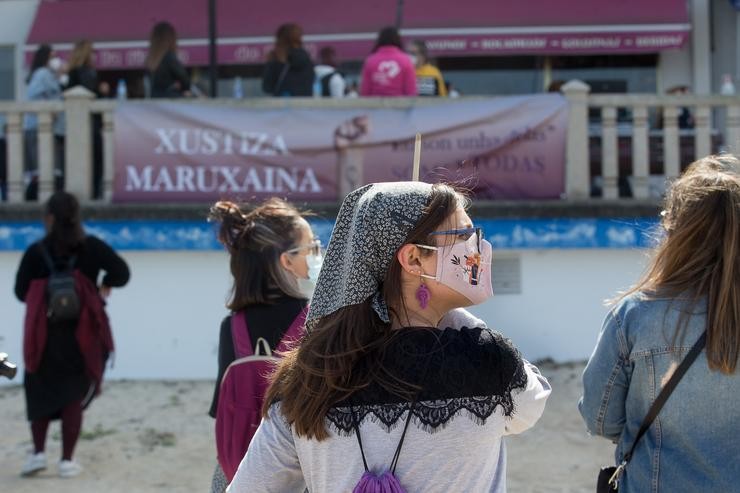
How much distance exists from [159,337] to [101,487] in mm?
2469

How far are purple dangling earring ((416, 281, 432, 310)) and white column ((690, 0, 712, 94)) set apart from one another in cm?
1117

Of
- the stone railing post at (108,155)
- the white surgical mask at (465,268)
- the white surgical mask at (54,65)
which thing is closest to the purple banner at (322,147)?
the stone railing post at (108,155)

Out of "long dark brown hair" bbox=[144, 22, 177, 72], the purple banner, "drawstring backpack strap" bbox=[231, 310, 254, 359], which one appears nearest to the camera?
"drawstring backpack strap" bbox=[231, 310, 254, 359]

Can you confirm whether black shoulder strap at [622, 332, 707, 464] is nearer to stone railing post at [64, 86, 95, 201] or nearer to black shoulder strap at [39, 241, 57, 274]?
black shoulder strap at [39, 241, 57, 274]

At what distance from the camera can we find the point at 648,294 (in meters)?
2.78

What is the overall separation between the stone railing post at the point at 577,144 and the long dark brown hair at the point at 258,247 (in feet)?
17.4

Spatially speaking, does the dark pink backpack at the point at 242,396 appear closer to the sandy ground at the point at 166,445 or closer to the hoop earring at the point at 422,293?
the hoop earring at the point at 422,293

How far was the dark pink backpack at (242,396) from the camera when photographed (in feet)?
10.2

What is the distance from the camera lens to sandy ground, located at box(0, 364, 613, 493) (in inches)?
241

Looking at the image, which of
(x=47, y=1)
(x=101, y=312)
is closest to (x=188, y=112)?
(x=101, y=312)

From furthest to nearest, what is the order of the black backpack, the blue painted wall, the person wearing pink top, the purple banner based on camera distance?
the person wearing pink top
the purple banner
the blue painted wall
the black backpack

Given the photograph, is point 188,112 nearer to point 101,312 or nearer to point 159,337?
point 159,337

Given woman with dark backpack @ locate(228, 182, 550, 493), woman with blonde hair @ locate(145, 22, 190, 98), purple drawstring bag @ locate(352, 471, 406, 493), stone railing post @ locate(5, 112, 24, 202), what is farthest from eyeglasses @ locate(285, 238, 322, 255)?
woman with blonde hair @ locate(145, 22, 190, 98)

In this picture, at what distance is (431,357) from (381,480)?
10.5 inches
